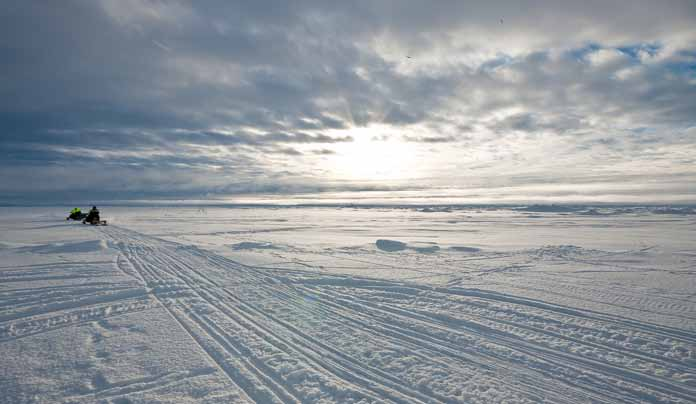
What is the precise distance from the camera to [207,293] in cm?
869

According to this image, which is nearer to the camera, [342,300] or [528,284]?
[342,300]

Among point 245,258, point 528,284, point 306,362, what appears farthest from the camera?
point 245,258

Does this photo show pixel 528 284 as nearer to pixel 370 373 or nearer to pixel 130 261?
pixel 370 373

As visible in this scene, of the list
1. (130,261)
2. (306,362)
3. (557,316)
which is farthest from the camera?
(130,261)

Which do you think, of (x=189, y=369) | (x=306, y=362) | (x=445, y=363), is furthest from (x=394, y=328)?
(x=189, y=369)

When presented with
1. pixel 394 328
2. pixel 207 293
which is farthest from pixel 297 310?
pixel 207 293

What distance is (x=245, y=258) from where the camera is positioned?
575 inches

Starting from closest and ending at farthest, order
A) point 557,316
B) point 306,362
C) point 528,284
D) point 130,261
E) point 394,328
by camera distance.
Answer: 1. point 306,362
2. point 394,328
3. point 557,316
4. point 528,284
5. point 130,261

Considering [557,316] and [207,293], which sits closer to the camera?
[557,316]

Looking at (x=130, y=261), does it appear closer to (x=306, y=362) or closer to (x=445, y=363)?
(x=306, y=362)

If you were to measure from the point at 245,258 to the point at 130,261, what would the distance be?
4572 millimetres

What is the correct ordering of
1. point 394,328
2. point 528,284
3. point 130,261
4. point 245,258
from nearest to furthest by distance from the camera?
point 394,328, point 528,284, point 130,261, point 245,258

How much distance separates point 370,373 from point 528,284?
725 cm

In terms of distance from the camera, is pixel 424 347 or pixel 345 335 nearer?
pixel 424 347
